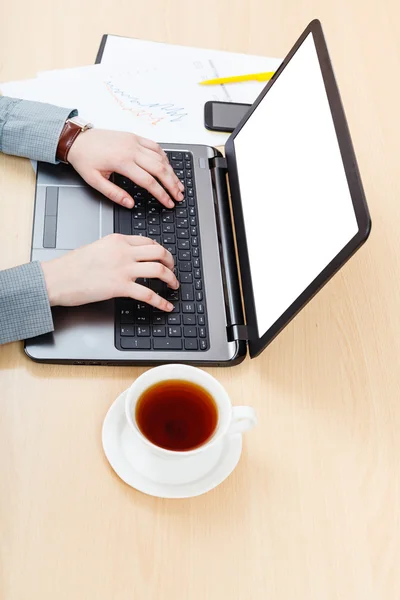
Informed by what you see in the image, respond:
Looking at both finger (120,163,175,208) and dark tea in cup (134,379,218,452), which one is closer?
dark tea in cup (134,379,218,452)

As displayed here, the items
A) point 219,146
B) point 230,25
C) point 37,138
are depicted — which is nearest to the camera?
point 37,138

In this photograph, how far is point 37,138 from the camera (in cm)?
79

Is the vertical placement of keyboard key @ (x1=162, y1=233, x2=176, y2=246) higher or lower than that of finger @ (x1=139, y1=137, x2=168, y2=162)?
lower

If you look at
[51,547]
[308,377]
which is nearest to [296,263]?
[308,377]

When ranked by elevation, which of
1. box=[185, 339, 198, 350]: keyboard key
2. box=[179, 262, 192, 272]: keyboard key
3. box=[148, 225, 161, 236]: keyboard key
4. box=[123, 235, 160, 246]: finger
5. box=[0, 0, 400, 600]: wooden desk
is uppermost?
box=[148, 225, 161, 236]: keyboard key

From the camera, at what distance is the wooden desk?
58 centimetres

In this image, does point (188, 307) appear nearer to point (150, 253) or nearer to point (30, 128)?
point (150, 253)

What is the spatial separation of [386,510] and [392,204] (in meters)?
0.46

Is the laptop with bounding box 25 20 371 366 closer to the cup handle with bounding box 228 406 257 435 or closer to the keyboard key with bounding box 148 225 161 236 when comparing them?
the keyboard key with bounding box 148 225 161 236

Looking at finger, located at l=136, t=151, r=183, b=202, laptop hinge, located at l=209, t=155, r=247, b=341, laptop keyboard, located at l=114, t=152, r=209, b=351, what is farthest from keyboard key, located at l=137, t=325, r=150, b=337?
finger, located at l=136, t=151, r=183, b=202

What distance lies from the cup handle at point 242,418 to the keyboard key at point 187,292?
0.20m

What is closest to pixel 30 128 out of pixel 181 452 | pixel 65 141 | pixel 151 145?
pixel 65 141

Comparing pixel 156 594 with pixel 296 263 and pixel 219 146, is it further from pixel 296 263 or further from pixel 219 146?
pixel 219 146

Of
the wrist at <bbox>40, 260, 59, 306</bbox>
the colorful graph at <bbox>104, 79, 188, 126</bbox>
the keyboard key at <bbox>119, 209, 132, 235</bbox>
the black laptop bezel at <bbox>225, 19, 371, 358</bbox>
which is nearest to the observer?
the black laptop bezel at <bbox>225, 19, 371, 358</bbox>
